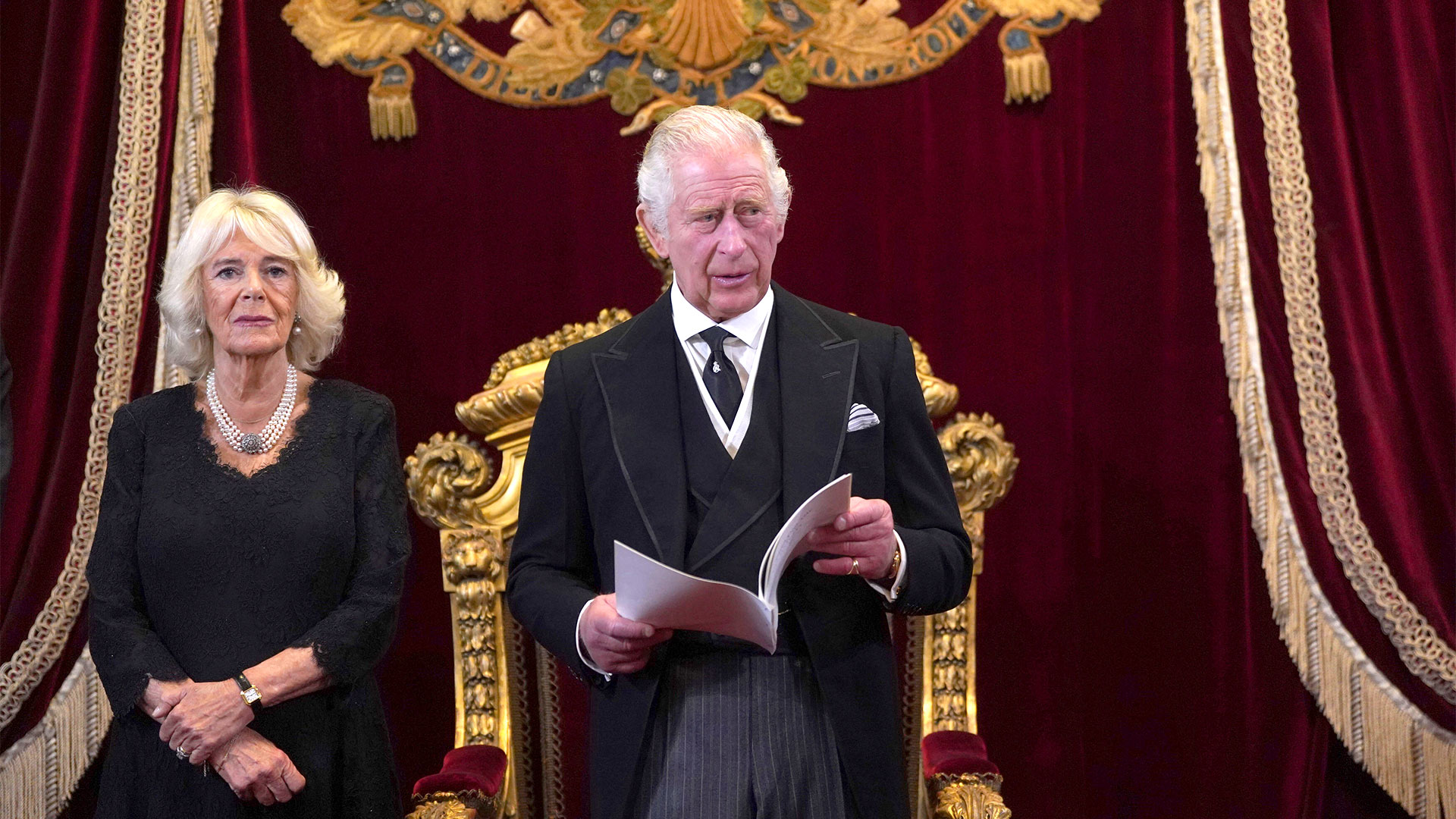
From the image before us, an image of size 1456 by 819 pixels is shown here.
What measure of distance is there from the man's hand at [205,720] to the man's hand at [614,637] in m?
0.55

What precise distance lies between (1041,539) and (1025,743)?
17.1 inches

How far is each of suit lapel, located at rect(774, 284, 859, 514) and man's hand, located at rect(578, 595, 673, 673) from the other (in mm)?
253

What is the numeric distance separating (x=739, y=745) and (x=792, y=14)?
176 centimetres

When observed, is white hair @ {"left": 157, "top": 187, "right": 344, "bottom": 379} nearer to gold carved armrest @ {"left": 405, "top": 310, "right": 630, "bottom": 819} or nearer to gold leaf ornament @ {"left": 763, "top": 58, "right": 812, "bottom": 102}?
gold carved armrest @ {"left": 405, "top": 310, "right": 630, "bottom": 819}

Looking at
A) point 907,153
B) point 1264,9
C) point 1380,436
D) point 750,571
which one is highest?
point 1264,9

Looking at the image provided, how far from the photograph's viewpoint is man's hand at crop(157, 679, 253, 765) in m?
1.97

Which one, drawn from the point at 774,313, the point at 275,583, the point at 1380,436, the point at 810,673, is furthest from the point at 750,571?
the point at 1380,436

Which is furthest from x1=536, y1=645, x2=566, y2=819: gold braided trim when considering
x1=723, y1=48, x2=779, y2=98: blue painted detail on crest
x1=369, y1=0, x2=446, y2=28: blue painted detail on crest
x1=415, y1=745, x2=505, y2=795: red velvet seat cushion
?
x1=369, y1=0, x2=446, y2=28: blue painted detail on crest

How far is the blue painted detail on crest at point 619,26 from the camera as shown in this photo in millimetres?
3021

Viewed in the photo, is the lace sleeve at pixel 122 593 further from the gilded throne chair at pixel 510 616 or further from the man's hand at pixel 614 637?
the man's hand at pixel 614 637

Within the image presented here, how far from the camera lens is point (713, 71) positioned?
3.01 meters

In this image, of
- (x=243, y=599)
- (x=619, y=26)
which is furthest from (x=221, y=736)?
(x=619, y=26)

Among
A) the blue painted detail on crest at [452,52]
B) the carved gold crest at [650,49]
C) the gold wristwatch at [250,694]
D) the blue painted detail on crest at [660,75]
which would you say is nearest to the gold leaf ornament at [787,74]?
the carved gold crest at [650,49]

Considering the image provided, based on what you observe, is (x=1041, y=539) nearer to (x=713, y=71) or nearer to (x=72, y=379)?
(x=713, y=71)
